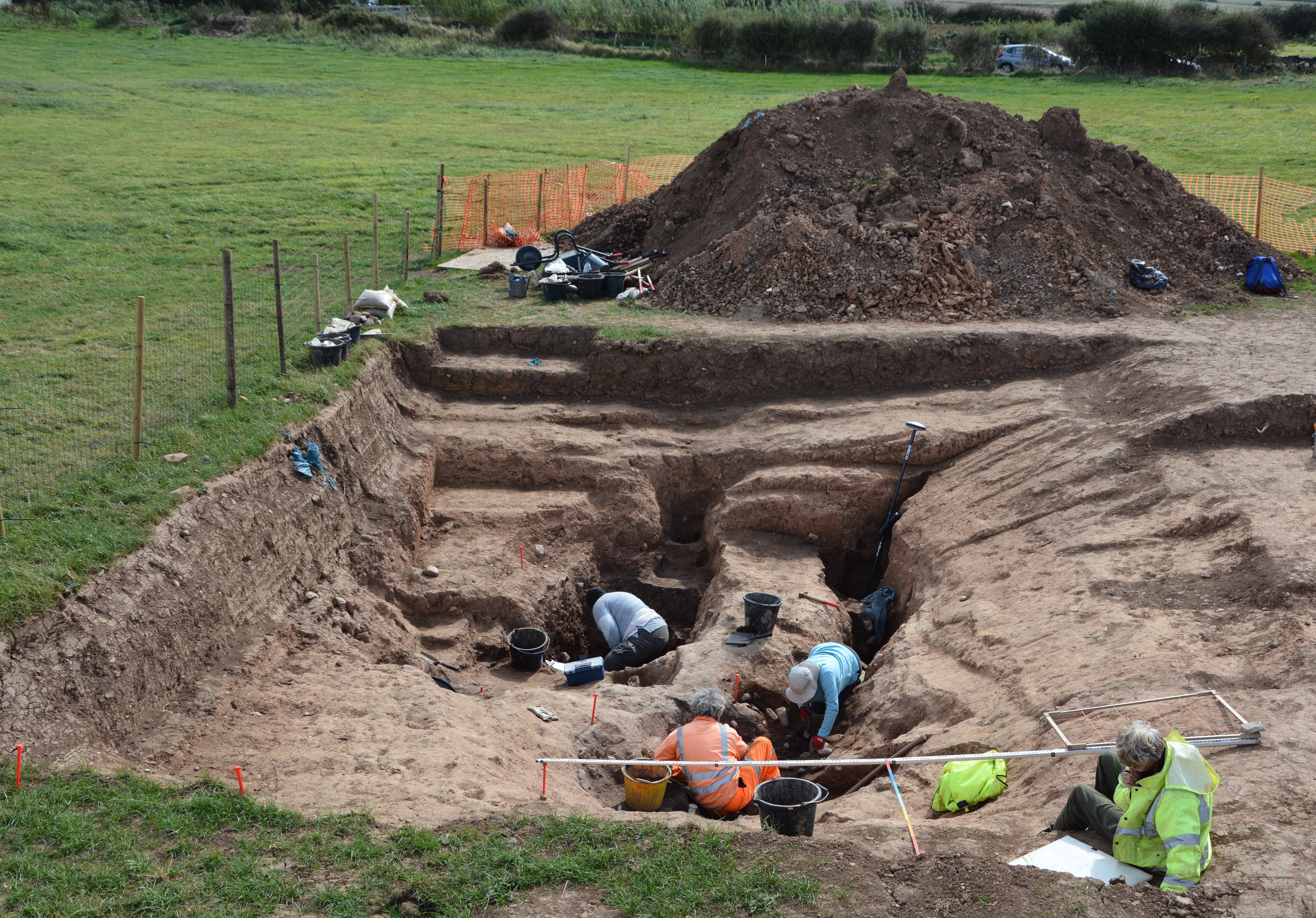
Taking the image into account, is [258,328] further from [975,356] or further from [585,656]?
[975,356]

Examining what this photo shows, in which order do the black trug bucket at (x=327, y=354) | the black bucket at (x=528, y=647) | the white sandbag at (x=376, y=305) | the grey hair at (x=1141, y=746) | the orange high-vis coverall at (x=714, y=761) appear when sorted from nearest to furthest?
the grey hair at (x=1141, y=746) → the orange high-vis coverall at (x=714, y=761) → the black bucket at (x=528, y=647) → the black trug bucket at (x=327, y=354) → the white sandbag at (x=376, y=305)

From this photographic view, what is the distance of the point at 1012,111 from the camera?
32.1 meters

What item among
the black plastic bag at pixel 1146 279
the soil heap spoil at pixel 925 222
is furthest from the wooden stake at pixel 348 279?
the black plastic bag at pixel 1146 279

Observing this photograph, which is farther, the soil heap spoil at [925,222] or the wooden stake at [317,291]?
the soil heap spoil at [925,222]

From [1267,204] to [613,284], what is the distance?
14047mm

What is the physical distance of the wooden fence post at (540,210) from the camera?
2031 cm

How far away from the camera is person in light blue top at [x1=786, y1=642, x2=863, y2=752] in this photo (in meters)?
9.12

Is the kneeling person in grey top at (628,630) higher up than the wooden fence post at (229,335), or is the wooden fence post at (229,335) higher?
the wooden fence post at (229,335)

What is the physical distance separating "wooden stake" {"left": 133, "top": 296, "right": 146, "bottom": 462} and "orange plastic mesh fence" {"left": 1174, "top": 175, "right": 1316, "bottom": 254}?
1853cm

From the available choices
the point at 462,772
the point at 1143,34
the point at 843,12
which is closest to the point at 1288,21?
the point at 1143,34

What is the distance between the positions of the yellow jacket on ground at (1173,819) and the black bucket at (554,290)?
12.0 meters

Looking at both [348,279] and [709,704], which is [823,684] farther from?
[348,279]

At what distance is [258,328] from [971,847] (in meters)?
11.2

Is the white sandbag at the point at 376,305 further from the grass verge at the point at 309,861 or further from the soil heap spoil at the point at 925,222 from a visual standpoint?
the grass verge at the point at 309,861
